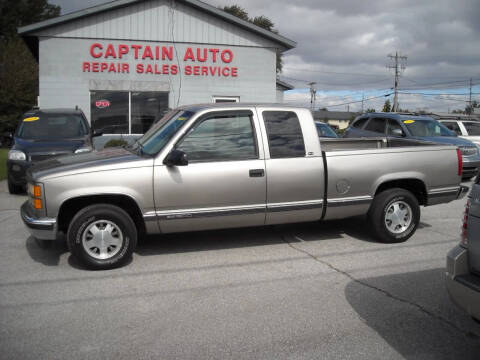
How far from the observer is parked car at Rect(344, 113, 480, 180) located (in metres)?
12.4

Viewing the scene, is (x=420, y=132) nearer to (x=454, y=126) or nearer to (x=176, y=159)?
(x=454, y=126)

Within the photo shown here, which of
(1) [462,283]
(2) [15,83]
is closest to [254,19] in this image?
(2) [15,83]

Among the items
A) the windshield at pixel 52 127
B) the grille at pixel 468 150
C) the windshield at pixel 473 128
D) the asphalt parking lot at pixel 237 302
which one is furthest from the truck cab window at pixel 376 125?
the windshield at pixel 52 127

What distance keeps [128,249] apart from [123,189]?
2.27 ft

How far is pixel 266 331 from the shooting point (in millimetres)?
3791

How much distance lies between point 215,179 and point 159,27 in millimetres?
11888

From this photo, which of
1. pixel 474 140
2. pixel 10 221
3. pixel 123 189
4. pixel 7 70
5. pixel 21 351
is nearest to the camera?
pixel 21 351

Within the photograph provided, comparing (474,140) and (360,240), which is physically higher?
(474,140)

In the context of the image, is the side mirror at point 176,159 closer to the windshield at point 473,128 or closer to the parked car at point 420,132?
the parked car at point 420,132

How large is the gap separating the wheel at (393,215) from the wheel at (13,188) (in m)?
7.55

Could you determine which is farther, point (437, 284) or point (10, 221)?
point (10, 221)

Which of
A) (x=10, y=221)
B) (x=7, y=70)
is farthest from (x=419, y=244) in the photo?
(x=7, y=70)

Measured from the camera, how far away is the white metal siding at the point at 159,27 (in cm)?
1533

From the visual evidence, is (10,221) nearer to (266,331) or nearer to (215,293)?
(215,293)
